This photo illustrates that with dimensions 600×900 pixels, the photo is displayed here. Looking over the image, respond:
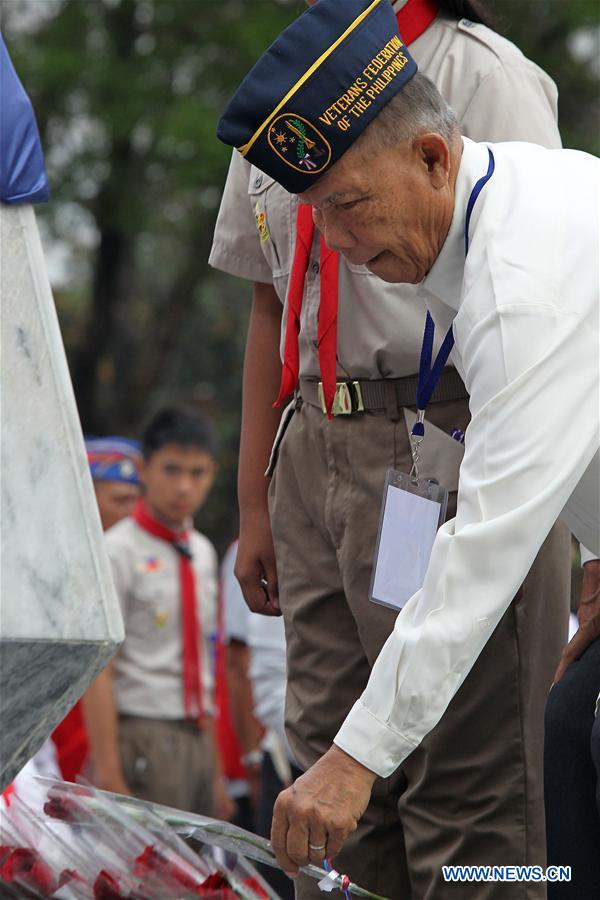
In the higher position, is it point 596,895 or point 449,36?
point 449,36

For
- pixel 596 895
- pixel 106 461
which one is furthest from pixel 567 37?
pixel 596 895

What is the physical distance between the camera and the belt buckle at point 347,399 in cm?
251

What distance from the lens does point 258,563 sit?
2.88m

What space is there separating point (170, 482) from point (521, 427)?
12.4ft

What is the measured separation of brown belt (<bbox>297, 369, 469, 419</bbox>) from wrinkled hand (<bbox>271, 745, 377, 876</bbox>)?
0.75 metres

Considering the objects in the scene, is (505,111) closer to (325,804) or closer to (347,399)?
(347,399)

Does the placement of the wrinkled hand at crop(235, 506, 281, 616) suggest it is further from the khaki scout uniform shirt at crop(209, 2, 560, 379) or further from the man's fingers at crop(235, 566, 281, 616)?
the khaki scout uniform shirt at crop(209, 2, 560, 379)

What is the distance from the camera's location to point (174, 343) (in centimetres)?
1146

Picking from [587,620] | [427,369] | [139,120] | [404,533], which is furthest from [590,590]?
[139,120]

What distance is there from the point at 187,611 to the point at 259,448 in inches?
99.6

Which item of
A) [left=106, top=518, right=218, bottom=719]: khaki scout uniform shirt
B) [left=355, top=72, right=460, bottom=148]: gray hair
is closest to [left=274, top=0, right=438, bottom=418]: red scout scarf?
[left=355, top=72, right=460, bottom=148]: gray hair

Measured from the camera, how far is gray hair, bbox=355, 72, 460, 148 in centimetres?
205

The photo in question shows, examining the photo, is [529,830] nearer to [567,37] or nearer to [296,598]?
[296,598]

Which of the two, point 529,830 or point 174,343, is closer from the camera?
point 529,830
